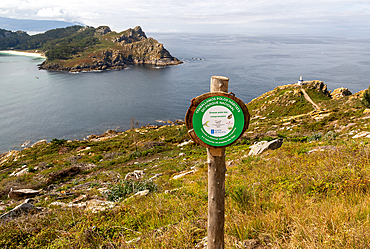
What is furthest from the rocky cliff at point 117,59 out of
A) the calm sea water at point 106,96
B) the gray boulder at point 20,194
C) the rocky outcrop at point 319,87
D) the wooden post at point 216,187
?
the wooden post at point 216,187

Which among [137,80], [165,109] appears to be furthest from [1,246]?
[137,80]

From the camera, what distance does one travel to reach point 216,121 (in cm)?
258

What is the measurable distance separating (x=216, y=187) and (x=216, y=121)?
87 centimetres

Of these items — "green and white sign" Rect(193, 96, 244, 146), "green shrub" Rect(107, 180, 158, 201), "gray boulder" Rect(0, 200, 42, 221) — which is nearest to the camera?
"green and white sign" Rect(193, 96, 244, 146)

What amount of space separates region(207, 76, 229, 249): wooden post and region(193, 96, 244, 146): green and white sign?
138mm

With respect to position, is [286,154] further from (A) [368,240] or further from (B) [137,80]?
(B) [137,80]

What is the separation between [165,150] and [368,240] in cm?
1717

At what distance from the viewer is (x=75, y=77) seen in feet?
347

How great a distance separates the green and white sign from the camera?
2.56m

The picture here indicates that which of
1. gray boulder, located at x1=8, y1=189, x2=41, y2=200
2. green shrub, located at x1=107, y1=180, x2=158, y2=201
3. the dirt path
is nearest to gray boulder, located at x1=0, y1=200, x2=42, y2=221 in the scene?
green shrub, located at x1=107, y1=180, x2=158, y2=201

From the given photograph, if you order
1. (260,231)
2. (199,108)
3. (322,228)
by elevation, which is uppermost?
(199,108)

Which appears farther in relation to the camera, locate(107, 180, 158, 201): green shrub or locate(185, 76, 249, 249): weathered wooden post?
locate(107, 180, 158, 201): green shrub

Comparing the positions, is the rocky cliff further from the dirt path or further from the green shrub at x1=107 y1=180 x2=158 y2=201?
the green shrub at x1=107 y1=180 x2=158 y2=201

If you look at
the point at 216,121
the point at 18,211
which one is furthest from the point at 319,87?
the point at 18,211
